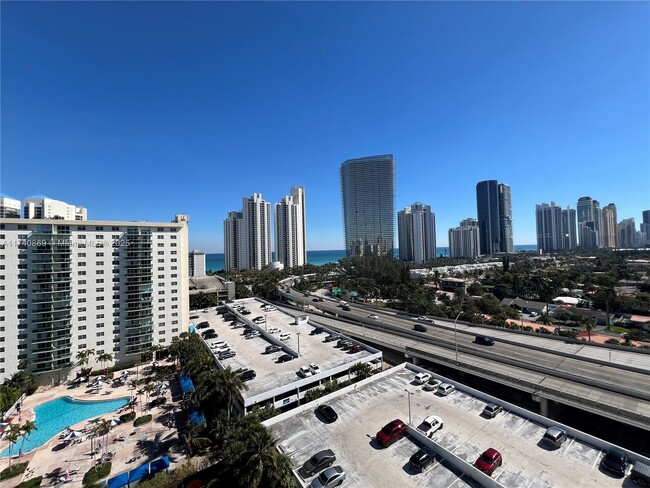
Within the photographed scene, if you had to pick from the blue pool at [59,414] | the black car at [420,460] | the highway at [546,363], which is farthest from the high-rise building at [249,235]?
the black car at [420,460]

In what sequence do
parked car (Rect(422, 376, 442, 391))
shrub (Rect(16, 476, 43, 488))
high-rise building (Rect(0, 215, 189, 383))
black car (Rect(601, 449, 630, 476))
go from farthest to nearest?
high-rise building (Rect(0, 215, 189, 383))
parked car (Rect(422, 376, 442, 391))
shrub (Rect(16, 476, 43, 488))
black car (Rect(601, 449, 630, 476))

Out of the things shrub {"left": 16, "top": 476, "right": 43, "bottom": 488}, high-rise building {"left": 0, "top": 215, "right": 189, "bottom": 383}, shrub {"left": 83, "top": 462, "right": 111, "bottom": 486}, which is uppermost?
high-rise building {"left": 0, "top": 215, "right": 189, "bottom": 383}

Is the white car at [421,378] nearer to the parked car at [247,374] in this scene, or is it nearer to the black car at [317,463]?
the black car at [317,463]

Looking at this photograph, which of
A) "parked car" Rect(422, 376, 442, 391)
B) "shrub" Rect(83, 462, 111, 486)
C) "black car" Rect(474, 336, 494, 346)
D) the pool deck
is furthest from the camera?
"black car" Rect(474, 336, 494, 346)

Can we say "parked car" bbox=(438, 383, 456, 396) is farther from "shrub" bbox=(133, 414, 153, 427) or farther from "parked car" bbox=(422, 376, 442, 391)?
"shrub" bbox=(133, 414, 153, 427)

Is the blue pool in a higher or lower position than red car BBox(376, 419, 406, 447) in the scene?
lower

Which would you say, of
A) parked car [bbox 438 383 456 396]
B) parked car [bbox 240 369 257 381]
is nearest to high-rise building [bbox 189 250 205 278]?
parked car [bbox 240 369 257 381]
